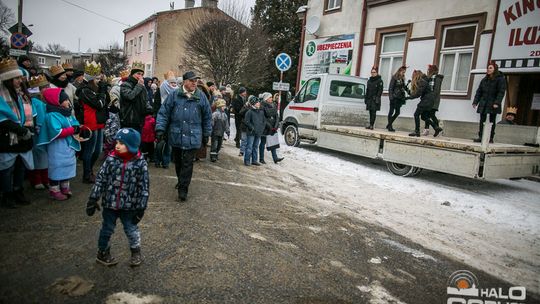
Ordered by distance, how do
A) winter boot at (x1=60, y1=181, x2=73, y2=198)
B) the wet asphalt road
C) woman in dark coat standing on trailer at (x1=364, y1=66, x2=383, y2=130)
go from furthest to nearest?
woman in dark coat standing on trailer at (x1=364, y1=66, x2=383, y2=130) → winter boot at (x1=60, y1=181, x2=73, y2=198) → the wet asphalt road

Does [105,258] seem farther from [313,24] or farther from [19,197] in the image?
[313,24]

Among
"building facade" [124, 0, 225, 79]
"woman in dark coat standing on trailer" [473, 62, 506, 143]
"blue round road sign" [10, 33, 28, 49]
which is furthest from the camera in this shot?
"building facade" [124, 0, 225, 79]

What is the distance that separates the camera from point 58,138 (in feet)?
15.7

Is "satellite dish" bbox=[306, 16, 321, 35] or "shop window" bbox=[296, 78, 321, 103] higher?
"satellite dish" bbox=[306, 16, 321, 35]

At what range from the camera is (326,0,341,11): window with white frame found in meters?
15.5

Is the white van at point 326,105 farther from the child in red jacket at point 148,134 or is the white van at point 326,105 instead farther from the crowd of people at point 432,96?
the child in red jacket at point 148,134

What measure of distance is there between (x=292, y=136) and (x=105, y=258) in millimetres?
9227

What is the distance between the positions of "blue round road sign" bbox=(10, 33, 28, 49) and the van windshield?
1234cm

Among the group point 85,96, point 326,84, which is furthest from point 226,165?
point 326,84

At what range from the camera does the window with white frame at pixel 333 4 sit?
50.9 ft

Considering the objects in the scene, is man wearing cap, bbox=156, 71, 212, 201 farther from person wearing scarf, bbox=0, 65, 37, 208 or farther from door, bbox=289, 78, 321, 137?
door, bbox=289, 78, 321, 137

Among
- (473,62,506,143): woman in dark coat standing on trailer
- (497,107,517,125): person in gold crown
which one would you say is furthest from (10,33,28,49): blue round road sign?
(497,107,517,125): person in gold crown

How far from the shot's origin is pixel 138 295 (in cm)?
291

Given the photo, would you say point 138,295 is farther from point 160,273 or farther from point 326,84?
point 326,84
